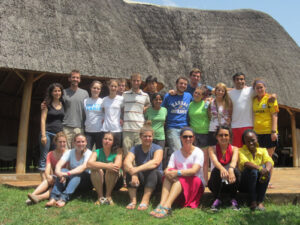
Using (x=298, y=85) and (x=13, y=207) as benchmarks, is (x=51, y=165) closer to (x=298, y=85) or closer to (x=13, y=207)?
(x=13, y=207)

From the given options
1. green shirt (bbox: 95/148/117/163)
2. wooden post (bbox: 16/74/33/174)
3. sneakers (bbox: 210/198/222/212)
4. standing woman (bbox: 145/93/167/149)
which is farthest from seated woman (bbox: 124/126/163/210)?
wooden post (bbox: 16/74/33/174)

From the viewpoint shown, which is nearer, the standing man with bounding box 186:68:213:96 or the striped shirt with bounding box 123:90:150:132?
the striped shirt with bounding box 123:90:150:132

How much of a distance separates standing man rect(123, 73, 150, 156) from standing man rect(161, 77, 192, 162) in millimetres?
419

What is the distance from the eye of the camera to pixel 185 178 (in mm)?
4043

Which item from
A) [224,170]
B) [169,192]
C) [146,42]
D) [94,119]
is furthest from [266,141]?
[146,42]

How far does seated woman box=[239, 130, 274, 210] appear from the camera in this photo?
12.3 feet

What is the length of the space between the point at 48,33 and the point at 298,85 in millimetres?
9208

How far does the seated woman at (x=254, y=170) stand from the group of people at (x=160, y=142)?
0.01 meters

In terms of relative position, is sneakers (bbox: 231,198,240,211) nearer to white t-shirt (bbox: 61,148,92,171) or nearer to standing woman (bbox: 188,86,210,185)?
standing woman (bbox: 188,86,210,185)

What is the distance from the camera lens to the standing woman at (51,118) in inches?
200

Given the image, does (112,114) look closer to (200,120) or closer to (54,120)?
(54,120)

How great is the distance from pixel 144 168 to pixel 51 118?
194cm

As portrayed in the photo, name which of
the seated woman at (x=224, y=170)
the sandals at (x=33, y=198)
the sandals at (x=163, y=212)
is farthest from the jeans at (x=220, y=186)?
the sandals at (x=33, y=198)

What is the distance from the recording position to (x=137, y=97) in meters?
4.93
